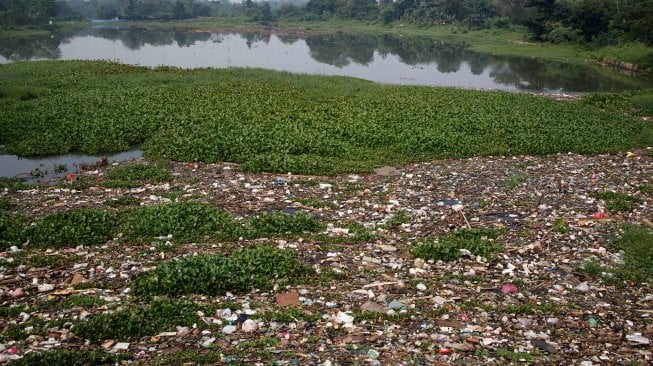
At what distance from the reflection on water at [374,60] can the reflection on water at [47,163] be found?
20.3 meters

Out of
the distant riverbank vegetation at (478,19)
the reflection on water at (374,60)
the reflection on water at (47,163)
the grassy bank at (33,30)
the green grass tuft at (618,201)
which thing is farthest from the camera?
the grassy bank at (33,30)

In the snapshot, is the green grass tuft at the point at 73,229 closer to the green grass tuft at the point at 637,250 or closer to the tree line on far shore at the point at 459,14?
the green grass tuft at the point at 637,250

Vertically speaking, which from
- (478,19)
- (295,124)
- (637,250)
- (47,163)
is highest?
(478,19)

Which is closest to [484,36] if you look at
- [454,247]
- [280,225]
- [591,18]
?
[591,18]

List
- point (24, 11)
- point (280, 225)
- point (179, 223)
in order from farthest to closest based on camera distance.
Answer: point (24, 11)
point (280, 225)
point (179, 223)

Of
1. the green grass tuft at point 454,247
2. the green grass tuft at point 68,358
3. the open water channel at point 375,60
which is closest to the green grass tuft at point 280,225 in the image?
the green grass tuft at point 454,247

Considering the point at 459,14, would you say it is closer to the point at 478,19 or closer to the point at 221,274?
the point at 478,19

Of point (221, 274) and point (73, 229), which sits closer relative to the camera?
point (221, 274)

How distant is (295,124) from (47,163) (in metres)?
7.07

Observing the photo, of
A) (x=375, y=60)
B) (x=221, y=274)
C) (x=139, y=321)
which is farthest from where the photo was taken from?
(x=375, y=60)

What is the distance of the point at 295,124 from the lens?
15.6 meters

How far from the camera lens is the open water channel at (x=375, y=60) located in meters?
32.3

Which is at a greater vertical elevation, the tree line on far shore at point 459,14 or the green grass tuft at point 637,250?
the tree line on far shore at point 459,14

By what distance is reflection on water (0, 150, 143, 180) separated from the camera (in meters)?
12.2
